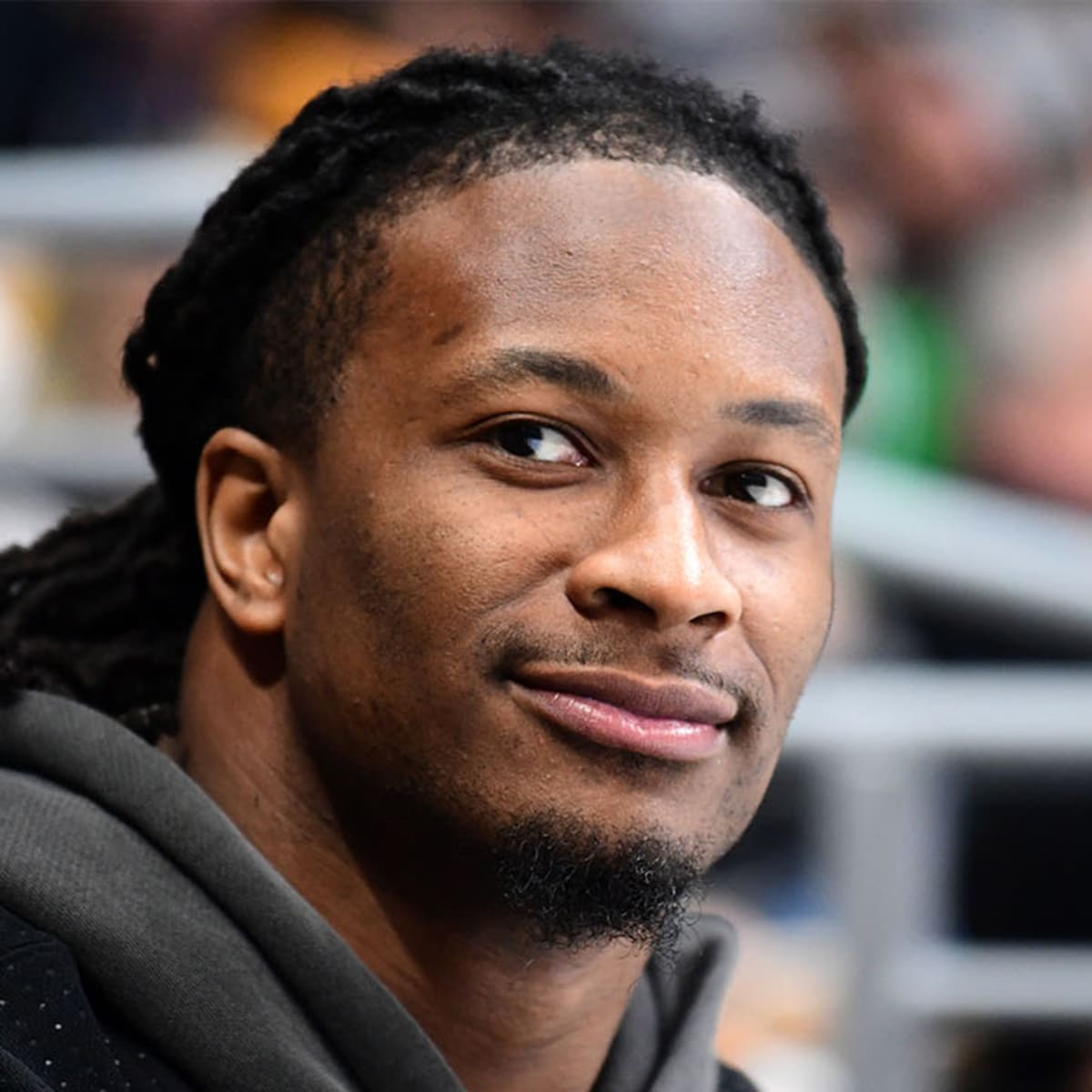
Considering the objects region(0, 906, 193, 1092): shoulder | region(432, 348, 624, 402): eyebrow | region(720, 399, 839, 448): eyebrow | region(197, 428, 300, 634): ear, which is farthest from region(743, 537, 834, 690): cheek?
region(0, 906, 193, 1092): shoulder

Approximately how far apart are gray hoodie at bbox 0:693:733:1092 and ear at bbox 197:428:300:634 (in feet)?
0.54

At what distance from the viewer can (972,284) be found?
459 centimetres

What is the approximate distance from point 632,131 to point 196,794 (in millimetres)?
737

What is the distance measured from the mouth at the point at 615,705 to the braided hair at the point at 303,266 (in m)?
0.35

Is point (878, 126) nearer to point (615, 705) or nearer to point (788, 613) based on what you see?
point (788, 613)

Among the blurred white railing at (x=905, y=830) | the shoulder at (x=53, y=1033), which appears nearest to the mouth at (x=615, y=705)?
the shoulder at (x=53, y=1033)

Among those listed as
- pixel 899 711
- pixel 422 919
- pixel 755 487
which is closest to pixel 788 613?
pixel 755 487

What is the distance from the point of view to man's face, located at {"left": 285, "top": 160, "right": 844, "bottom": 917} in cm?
175

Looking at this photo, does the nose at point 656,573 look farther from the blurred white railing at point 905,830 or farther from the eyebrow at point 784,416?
the blurred white railing at point 905,830

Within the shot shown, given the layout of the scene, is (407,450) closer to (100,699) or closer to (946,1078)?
(100,699)

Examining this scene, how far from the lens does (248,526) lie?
1.95 m

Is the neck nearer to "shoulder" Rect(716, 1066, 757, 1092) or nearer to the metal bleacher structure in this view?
"shoulder" Rect(716, 1066, 757, 1092)

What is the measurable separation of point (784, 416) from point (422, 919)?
563 mm

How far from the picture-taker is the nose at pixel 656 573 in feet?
5.67
